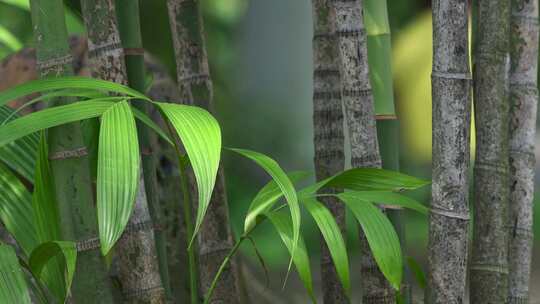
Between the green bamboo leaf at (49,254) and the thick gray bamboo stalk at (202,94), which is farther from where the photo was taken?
the thick gray bamboo stalk at (202,94)

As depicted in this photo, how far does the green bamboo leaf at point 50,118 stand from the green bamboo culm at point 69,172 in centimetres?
13

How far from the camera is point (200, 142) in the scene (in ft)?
2.04

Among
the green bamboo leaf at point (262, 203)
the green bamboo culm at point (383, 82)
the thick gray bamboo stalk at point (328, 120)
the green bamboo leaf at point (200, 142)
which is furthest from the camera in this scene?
the thick gray bamboo stalk at point (328, 120)

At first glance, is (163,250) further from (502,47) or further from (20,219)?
(502,47)

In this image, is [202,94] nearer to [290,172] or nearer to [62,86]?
[290,172]

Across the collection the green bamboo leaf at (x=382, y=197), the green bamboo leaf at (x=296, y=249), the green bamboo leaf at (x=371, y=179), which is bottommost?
the green bamboo leaf at (x=296, y=249)

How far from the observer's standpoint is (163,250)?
1033 mm

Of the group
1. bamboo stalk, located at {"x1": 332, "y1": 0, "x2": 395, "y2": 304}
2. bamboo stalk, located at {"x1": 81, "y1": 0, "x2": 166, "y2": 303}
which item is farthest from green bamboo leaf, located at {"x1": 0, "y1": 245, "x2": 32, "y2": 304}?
bamboo stalk, located at {"x1": 332, "y1": 0, "x2": 395, "y2": 304}

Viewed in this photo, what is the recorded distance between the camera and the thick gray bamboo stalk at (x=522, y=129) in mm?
944

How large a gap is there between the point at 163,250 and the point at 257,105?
2.34 m

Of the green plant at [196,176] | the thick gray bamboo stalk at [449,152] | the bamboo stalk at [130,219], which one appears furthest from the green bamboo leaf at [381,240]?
the bamboo stalk at [130,219]

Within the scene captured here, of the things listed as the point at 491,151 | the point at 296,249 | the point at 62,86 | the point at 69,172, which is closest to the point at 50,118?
the point at 62,86

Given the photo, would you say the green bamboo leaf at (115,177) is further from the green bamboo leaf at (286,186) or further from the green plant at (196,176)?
the green bamboo leaf at (286,186)

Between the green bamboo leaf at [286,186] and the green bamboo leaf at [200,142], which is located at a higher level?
the green bamboo leaf at [200,142]
